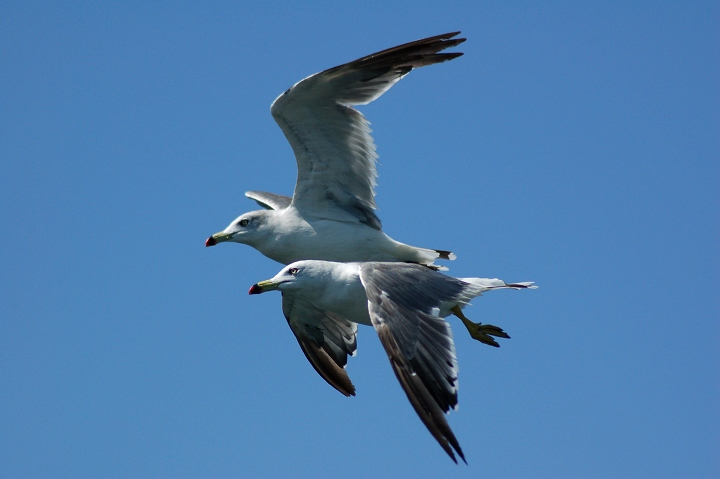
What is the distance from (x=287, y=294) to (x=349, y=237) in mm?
902

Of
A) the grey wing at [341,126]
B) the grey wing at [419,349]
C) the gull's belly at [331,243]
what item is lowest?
the grey wing at [419,349]

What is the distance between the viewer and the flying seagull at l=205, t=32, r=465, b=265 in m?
10.9

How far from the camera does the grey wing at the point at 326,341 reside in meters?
11.7

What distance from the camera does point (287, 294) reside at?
11438mm

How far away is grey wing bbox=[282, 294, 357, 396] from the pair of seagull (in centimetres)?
1

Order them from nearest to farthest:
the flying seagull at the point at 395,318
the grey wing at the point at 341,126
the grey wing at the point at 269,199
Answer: the flying seagull at the point at 395,318 → the grey wing at the point at 341,126 → the grey wing at the point at 269,199

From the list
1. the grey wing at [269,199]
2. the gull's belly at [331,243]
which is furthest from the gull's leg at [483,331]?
the grey wing at [269,199]

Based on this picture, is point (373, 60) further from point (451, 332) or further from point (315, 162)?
point (451, 332)

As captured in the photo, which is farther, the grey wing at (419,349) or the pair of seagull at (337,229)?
the pair of seagull at (337,229)

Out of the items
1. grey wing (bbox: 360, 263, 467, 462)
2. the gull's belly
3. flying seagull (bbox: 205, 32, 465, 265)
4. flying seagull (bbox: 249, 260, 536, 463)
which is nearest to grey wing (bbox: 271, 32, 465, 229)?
flying seagull (bbox: 205, 32, 465, 265)

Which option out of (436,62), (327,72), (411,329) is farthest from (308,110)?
(411,329)

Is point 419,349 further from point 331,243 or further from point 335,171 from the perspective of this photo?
point 335,171

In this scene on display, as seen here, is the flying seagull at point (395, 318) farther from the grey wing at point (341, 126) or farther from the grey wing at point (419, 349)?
the grey wing at point (341, 126)

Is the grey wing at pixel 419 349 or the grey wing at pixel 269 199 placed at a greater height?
the grey wing at pixel 269 199
